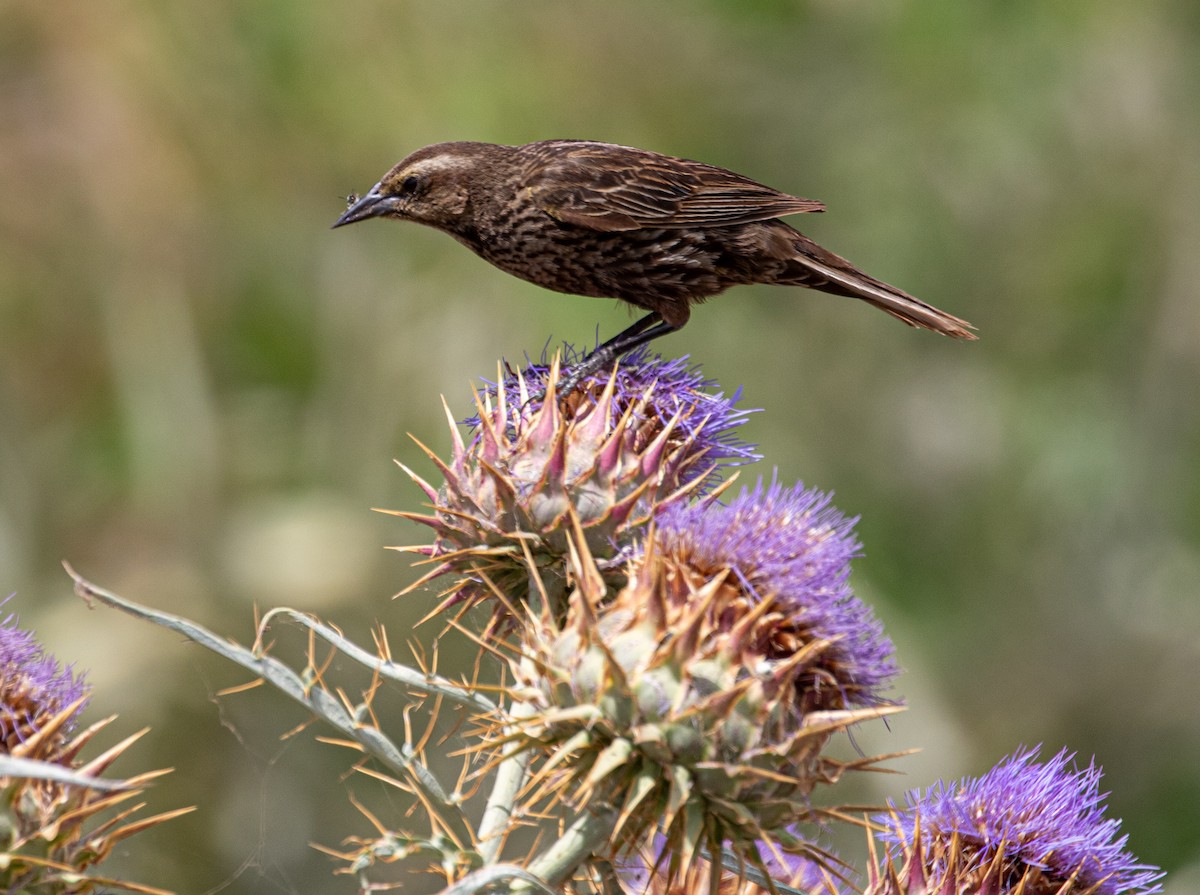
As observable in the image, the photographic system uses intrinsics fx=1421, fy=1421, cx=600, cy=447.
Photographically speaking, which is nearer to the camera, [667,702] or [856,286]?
[667,702]

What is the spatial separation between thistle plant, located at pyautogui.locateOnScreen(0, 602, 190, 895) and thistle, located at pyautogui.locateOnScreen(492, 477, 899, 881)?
31.3 inches

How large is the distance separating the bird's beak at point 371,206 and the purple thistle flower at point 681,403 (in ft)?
4.92

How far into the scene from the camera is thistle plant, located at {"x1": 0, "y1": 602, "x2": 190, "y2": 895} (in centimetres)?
271

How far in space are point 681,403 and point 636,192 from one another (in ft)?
5.59

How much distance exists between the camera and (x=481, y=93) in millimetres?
11234

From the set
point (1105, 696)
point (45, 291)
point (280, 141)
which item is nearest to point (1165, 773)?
point (1105, 696)

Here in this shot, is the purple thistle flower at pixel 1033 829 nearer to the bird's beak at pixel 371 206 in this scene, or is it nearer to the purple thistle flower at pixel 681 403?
the purple thistle flower at pixel 681 403

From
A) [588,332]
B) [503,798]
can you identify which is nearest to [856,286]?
[503,798]

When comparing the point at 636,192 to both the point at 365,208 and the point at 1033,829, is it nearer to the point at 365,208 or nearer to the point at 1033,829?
the point at 365,208

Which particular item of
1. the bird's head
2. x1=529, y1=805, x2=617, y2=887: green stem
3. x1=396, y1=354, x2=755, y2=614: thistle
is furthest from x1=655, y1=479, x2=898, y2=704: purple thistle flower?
the bird's head

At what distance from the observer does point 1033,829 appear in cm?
324

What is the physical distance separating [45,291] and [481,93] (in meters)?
4.00

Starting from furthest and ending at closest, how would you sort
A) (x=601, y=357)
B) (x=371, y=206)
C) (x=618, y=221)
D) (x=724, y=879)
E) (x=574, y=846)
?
(x=371, y=206), (x=618, y=221), (x=601, y=357), (x=724, y=879), (x=574, y=846)

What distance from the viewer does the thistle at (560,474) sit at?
3.51 metres
